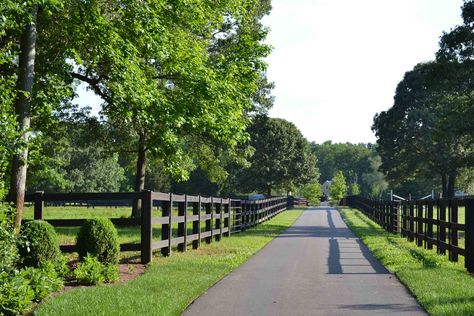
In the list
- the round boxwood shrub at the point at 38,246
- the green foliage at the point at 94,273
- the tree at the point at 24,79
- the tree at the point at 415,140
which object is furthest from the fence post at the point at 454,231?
the tree at the point at 415,140

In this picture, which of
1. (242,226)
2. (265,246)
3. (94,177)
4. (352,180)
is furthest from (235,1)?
(352,180)

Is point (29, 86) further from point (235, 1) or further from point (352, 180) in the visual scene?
point (352, 180)

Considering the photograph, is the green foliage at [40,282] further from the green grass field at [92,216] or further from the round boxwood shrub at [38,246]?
the green grass field at [92,216]

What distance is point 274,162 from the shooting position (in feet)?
230

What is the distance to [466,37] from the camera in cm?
2664

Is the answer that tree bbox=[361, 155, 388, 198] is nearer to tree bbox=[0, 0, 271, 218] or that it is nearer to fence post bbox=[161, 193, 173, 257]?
tree bbox=[0, 0, 271, 218]

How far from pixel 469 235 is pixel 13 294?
28.1 feet

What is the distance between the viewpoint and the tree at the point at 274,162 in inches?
2776

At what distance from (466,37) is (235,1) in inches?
553

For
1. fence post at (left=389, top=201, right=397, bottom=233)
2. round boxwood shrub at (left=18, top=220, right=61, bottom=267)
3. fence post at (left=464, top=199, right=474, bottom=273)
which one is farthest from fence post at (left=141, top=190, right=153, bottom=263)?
fence post at (left=389, top=201, right=397, bottom=233)

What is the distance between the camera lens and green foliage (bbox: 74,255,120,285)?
904 centimetres

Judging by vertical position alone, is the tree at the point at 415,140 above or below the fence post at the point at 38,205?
above

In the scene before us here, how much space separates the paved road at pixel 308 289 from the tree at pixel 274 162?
2189 inches

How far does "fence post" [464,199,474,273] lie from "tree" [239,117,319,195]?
56919 mm
